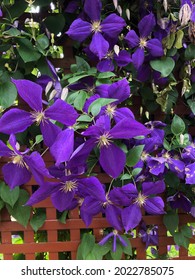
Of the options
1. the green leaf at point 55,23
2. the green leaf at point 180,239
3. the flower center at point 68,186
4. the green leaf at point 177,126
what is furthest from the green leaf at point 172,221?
the green leaf at point 55,23

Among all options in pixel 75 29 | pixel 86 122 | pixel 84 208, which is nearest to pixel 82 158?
pixel 86 122

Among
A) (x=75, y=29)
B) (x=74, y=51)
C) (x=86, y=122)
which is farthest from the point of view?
(x=74, y=51)

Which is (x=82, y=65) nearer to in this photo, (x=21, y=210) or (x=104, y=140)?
(x=104, y=140)

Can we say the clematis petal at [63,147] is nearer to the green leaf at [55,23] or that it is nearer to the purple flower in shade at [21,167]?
the purple flower in shade at [21,167]

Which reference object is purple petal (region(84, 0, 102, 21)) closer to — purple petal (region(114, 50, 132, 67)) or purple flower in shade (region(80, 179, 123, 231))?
purple petal (region(114, 50, 132, 67))

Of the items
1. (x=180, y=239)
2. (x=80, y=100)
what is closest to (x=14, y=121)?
(x=80, y=100)
